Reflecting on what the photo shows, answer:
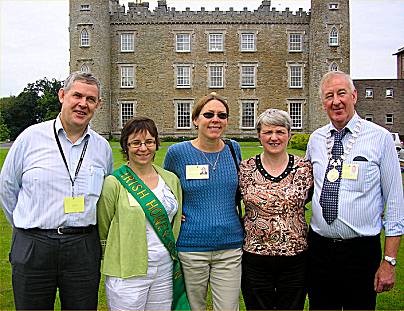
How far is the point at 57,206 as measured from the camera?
3488mm

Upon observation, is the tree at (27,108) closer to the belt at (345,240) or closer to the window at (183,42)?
the window at (183,42)

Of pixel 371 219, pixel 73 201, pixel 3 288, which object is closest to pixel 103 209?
pixel 73 201

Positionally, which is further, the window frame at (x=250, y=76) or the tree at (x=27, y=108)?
the tree at (x=27, y=108)

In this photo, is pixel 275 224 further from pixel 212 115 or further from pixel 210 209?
pixel 212 115

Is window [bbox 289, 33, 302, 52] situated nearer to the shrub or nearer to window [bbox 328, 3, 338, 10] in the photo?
window [bbox 328, 3, 338, 10]

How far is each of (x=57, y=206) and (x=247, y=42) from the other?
38704mm

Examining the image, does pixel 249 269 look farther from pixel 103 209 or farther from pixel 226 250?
pixel 103 209

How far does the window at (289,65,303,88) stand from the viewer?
40.6 meters

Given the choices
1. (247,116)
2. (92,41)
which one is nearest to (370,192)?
(247,116)

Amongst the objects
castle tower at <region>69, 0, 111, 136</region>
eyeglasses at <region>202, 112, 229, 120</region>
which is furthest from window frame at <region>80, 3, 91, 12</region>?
eyeglasses at <region>202, 112, 229, 120</region>

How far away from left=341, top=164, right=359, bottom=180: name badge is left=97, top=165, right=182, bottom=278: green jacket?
1.45 meters

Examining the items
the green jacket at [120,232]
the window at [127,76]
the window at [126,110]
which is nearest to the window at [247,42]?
the window at [127,76]

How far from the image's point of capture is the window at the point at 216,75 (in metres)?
40.5

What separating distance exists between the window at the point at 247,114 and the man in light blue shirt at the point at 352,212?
35835 mm
